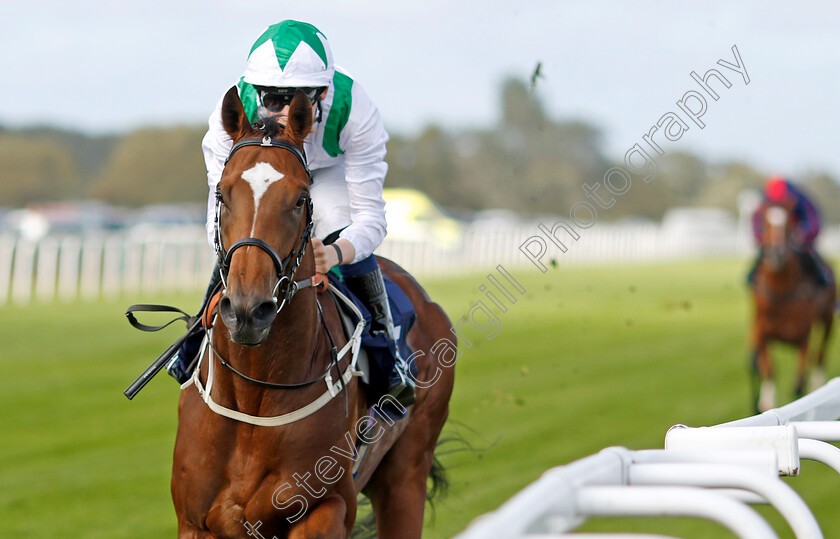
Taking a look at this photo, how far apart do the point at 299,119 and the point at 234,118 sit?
184mm

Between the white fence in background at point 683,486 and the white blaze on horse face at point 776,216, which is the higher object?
the white fence in background at point 683,486

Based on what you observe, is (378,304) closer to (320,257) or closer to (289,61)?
(320,257)

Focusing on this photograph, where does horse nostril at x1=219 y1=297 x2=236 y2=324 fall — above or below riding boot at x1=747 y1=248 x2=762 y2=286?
above

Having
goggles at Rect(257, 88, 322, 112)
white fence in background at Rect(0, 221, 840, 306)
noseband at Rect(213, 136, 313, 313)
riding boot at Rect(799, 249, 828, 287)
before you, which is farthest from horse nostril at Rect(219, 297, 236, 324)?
white fence in background at Rect(0, 221, 840, 306)

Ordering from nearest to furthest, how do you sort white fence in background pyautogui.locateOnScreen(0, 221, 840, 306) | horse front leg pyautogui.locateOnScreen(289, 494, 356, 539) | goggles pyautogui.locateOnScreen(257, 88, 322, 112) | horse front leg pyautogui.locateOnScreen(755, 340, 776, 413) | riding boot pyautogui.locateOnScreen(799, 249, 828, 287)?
horse front leg pyautogui.locateOnScreen(289, 494, 356, 539) < goggles pyautogui.locateOnScreen(257, 88, 322, 112) < horse front leg pyautogui.locateOnScreen(755, 340, 776, 413) < riding boot pyautogui.locateOnScreen(799, 249, 828, 287) < white fence in background pyautogui.locateOnScreen(0, 221, 840, 306)

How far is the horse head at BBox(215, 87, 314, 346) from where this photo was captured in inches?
94.1

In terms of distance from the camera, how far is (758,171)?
67.5 m

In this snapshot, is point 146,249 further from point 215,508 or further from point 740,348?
point 215,508

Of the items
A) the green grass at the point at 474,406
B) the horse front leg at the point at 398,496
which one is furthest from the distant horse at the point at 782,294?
the horse front leg at the point at 398,496

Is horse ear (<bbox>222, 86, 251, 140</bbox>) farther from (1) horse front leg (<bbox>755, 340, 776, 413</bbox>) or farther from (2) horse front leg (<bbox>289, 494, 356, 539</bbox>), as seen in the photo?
(1) horse front leg (<bbox>755, 340, 776, 413</bbox>)

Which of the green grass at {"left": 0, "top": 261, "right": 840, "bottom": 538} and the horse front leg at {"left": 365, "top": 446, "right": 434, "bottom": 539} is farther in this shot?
the green grass at {"left": 0, "top": 261, "right": 840, "bottom": 538}

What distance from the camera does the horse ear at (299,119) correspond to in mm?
2742

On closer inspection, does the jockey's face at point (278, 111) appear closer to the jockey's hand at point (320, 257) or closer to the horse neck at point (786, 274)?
the jockey's hand at point (320, 257)

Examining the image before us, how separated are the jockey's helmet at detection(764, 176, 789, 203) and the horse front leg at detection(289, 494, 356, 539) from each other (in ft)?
24.5
